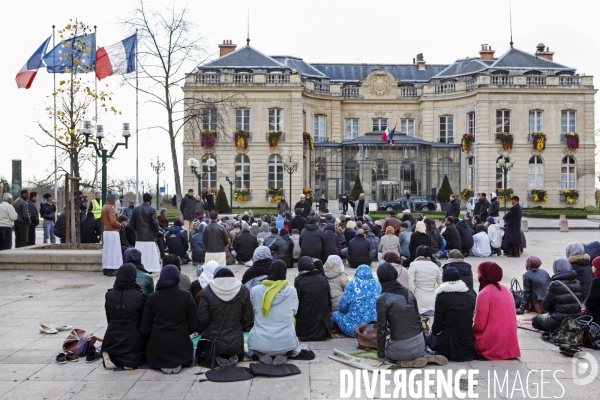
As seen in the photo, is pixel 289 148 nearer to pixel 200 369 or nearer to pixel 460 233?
→ pixel 460 233

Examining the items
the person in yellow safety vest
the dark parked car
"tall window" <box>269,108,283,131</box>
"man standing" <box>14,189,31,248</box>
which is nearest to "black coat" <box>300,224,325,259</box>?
the person in yellow safety vest

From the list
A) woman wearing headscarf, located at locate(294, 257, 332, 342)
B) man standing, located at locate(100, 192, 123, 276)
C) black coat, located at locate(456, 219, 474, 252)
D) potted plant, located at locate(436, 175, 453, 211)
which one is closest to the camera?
woman wearing headscarf, located at locate(294, 257, 332, 342)

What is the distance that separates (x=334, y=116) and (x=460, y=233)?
2942cm

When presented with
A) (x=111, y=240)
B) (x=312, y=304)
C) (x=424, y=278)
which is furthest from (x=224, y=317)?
(x=111, y=240)

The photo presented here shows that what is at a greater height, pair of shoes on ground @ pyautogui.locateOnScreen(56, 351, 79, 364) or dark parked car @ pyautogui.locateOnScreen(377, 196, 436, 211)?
dark parked car @ pyautogui.locateOnScreen(377, 196, 436, 211)

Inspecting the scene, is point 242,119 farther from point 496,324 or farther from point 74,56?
point 496,324

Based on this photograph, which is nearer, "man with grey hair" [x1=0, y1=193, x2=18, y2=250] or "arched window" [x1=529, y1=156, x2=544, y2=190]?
"man with grey hair" [x1=0, y1=193, x2=18, y2=250]

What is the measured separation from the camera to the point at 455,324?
7.41m

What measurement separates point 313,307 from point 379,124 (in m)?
40.1

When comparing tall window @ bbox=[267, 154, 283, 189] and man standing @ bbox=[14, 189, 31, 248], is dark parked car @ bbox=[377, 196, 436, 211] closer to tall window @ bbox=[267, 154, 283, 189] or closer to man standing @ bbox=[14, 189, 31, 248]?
tall window @ bbox=[267, 154, 283, 189]

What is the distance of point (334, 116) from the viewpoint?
46.7m

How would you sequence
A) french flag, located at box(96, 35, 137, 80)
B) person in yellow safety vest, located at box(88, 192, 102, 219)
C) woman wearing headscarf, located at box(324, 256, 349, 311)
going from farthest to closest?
french flag, located at box(96, 35, 137, 80)
person in yellow safety vest, located at box(88, 192, 102, 219)
woman wearing headscarf, located at box(324, 256, 349, 311)

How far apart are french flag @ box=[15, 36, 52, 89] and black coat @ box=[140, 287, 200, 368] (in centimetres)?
1970

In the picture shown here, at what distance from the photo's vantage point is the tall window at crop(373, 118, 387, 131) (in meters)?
47.3
